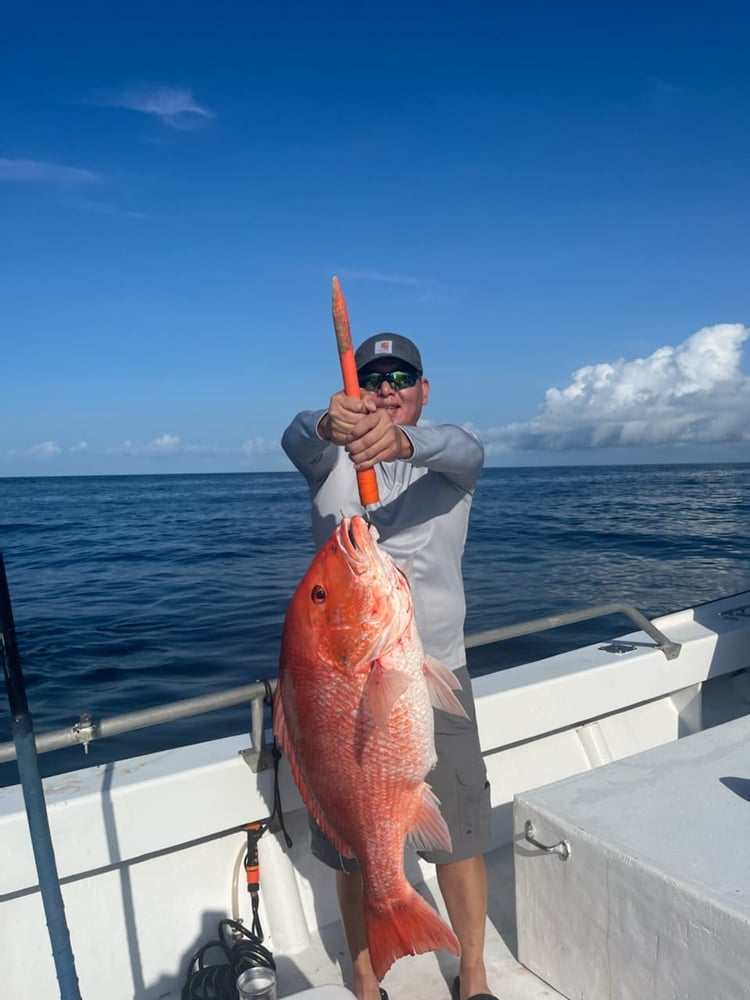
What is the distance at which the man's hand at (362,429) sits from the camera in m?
1.88

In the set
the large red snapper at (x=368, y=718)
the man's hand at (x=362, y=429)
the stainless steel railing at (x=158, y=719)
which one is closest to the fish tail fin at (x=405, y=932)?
the large red snapper at (x=368, y=718)

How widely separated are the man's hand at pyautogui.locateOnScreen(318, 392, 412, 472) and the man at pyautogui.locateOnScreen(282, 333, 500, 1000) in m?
0.68

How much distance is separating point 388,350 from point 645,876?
1.91 meters

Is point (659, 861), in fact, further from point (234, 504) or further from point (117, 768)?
point (234, 504)

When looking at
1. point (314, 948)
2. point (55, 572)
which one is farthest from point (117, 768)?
point (55, 572)

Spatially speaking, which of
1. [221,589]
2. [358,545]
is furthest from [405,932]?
[221,589]

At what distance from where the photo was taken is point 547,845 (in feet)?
8.42

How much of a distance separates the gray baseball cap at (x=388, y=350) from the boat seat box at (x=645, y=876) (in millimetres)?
1671

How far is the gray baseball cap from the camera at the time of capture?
108 inches

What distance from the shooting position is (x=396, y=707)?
1.88 meters

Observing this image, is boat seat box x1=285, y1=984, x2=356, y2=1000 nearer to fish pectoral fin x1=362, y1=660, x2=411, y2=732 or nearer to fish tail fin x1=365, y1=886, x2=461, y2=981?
fish tail fin x1=365, y1=886, x2=461, y2=981

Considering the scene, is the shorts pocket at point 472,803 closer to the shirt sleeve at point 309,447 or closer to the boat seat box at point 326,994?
the boat seat box at point 326,994

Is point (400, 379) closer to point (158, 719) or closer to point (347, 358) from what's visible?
point (347, 358)

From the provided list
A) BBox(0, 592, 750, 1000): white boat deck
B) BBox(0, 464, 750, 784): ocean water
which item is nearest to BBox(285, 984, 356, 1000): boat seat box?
BBox(0, 592, 750, 1000): white boat deck
